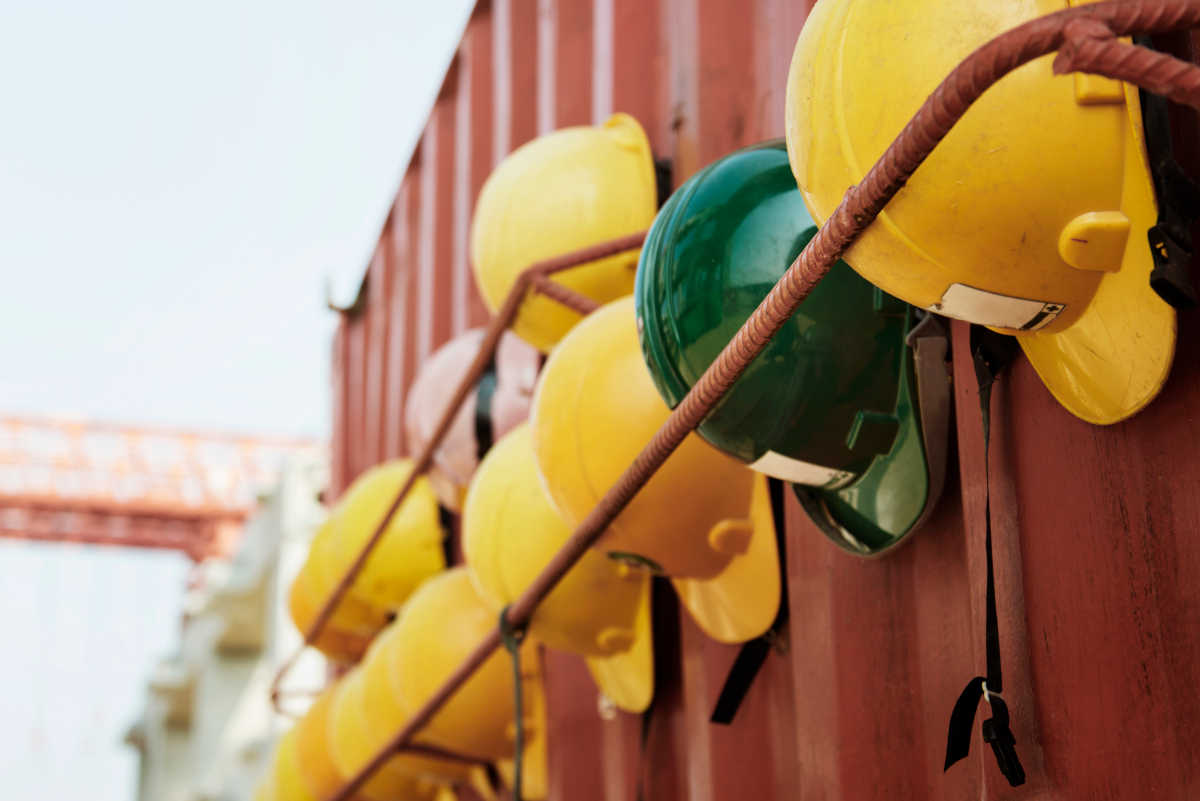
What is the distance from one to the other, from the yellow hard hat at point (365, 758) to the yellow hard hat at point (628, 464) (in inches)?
56.0

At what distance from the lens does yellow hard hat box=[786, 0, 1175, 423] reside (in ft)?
4.16

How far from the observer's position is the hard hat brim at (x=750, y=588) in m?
2.25

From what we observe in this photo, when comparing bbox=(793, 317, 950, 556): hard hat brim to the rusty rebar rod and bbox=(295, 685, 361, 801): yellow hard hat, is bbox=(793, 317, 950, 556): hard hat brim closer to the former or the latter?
the rusty rebar rod

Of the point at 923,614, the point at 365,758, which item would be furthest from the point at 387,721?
the point at 923,614

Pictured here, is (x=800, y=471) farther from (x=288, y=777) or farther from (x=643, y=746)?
(x=288, y=777)

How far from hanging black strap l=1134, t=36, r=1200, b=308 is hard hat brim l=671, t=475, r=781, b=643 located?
3.28 feet

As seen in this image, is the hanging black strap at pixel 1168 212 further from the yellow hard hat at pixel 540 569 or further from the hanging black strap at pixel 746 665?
the yellow hard hat at pixel 540 569

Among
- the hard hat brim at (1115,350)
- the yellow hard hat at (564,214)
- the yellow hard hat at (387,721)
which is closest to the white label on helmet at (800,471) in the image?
the hard hat brim at (1115,350)

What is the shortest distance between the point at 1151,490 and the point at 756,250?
0.55 metres

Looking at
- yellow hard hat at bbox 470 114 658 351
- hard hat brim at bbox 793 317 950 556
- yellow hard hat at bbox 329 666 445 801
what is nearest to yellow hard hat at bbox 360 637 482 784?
yellow hard hat at bbox 329 666 445 801

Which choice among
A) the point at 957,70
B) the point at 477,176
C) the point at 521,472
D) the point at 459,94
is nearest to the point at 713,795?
the point at 521,472

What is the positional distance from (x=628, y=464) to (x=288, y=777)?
2.83 meters

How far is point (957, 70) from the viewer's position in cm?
113

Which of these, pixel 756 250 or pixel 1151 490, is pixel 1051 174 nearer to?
pixel 1151 490
